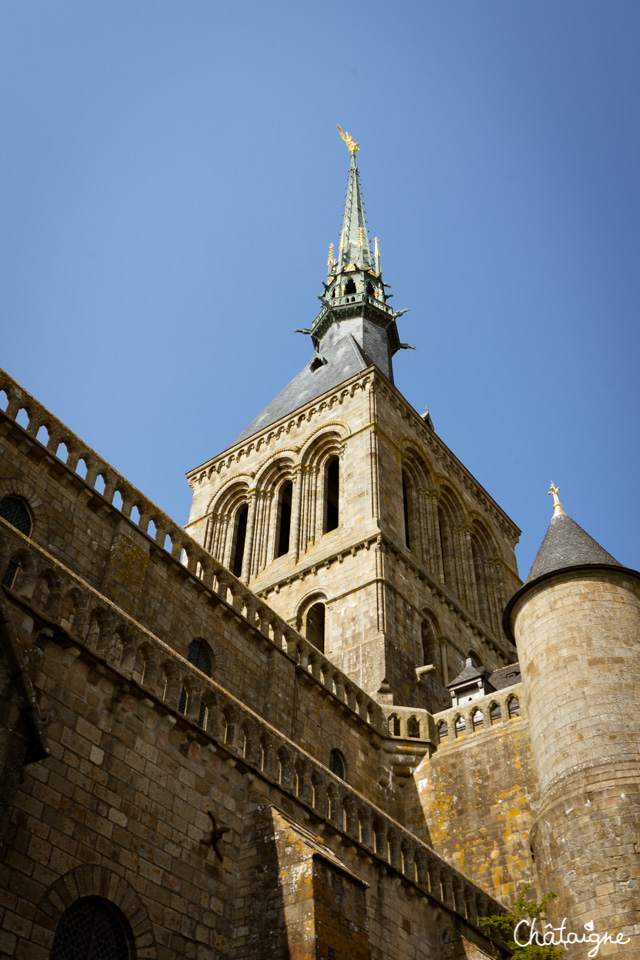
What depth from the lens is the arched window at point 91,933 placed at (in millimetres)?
7773

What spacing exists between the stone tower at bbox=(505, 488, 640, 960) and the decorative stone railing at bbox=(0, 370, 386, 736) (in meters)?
3.33

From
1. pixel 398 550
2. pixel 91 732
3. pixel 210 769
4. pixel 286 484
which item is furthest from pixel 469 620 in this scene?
pixel 91 732

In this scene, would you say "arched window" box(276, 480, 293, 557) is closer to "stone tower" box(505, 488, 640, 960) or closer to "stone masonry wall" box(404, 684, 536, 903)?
"stone masonry wall" box(404, 684, 536, 903)

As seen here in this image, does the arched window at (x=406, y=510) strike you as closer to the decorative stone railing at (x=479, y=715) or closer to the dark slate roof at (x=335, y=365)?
the dark slate roof at (x=335, y=365)

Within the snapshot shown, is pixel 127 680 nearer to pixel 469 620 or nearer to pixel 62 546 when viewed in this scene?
pixel 62 546

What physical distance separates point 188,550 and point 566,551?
664cm

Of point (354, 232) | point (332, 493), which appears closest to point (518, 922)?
point (332, 493)

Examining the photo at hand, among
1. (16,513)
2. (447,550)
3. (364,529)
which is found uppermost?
(447,550)

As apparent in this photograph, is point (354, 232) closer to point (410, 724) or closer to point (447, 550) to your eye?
point (447, 550)

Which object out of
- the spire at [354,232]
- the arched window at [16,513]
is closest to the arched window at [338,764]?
the arched window at [16,513]

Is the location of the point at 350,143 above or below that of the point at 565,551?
above

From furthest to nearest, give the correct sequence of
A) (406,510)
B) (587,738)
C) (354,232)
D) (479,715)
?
(354,232)
(406,510)
(479,715)
(587,738)

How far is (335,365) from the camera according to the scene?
31594 mm

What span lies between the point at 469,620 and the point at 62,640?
1758cm
